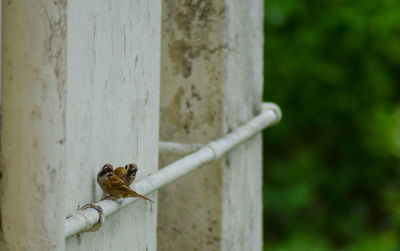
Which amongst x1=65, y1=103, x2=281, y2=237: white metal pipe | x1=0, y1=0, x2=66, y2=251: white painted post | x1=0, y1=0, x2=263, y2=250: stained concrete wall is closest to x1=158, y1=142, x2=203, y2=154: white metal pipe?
x1=0, y1=0, x2=263, y2=250: stained concrete wall

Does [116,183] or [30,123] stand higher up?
[30,123]

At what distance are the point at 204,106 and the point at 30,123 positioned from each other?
138 centimetres

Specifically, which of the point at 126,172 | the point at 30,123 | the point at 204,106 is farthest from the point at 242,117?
the point at 30,123

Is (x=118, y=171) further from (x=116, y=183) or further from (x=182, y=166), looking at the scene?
(x=182, y=166)

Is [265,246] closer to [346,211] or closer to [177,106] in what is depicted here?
[346,211]

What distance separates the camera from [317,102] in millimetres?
7965

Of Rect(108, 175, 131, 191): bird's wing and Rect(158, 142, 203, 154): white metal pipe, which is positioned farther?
Rect(158, 142, 203, 154): white metal pipe

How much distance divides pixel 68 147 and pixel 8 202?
0.24 m

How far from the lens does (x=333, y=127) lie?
8219mm

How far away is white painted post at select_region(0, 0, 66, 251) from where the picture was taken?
1.25 m

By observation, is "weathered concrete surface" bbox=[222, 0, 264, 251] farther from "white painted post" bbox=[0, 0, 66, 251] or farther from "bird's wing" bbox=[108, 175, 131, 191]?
A: "white painted post" bbox=[0, 0, 66, 251]

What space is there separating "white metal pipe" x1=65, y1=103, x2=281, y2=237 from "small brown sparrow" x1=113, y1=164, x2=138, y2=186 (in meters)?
0.05

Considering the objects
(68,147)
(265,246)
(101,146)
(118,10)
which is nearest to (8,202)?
(68,147)

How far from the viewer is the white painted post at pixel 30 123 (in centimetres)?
125
